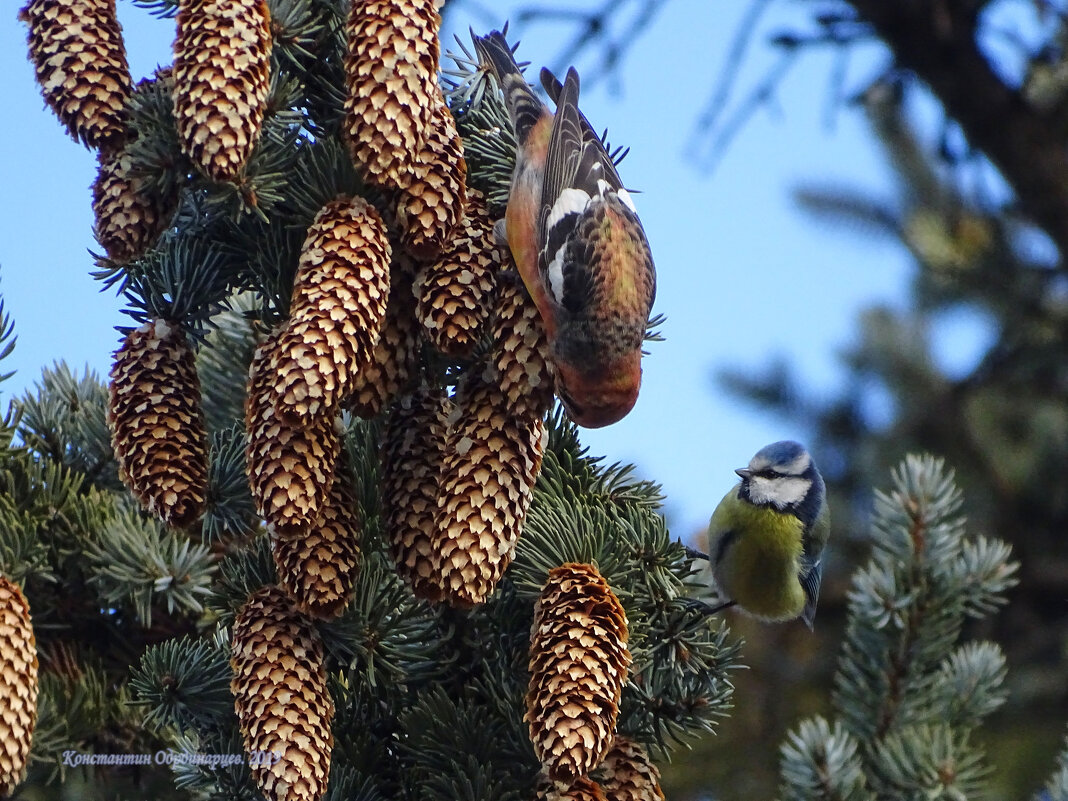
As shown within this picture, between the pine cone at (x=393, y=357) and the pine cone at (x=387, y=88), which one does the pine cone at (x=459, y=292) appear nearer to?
the pine cone at (x=393, y=357)

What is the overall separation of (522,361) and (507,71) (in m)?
0.62

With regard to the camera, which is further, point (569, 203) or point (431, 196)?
point (569, 203)

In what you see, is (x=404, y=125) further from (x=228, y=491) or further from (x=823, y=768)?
(x=823, y=768)

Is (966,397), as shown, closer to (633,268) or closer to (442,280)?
(633,268)

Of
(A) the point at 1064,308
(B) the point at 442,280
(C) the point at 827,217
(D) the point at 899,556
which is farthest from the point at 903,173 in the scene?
(B) the point at 442,280

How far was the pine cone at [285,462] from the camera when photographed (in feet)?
4.73

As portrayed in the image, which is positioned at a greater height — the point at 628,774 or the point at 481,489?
the point at 481,489

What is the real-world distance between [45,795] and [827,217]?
3.91 meters

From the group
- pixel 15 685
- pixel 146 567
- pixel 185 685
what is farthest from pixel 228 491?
pixel 15 685

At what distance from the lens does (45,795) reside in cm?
194

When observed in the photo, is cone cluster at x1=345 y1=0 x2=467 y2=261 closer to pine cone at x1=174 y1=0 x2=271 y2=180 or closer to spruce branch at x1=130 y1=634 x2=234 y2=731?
pine cone at x1=174 y1=0 x2=271 y2=180

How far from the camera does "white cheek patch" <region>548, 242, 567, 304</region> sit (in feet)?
6.47

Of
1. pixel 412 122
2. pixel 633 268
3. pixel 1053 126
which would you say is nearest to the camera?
pixel 412 122

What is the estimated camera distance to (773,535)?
2.89m
